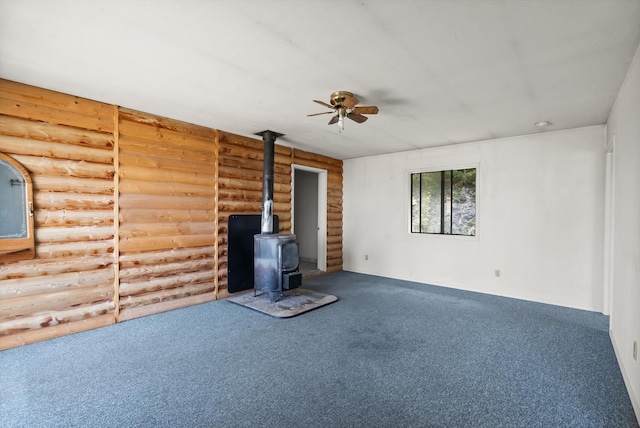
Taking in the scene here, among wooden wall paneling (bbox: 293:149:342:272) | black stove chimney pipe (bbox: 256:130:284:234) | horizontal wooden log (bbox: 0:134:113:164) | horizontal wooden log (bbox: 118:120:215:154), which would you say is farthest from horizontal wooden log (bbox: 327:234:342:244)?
horizontal wooden log (bbox: 0:134:113:164)

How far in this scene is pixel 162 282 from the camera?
13.3 ft

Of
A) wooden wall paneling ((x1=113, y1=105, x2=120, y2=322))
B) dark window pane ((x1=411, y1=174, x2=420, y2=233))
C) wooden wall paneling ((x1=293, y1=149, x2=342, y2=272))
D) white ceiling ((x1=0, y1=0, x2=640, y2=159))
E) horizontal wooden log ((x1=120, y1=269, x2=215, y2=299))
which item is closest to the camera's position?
white ceiling ((x1=0, y1=0, x2=640, y2=159))

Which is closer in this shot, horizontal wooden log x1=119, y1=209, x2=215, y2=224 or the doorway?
horizontal wooden log x1=119, y1=209, x2=215, y2=224

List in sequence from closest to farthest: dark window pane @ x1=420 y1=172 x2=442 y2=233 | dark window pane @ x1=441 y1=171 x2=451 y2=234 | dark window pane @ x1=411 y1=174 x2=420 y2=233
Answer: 1. dark window pane @ x1=441 y1=171 x2=451 y2=234
2. dark window pane @ x1=420 y1=172 x2=442 y2=233
3. dark window pane @ x1=411 y1=174 x2=420 y2=233

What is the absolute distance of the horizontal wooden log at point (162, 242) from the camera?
3768mm

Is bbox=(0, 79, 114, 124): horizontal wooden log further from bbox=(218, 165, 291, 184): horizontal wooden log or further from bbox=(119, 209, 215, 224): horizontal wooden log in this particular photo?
bbox=(218, 165, 291, 184): horizontal wooden log

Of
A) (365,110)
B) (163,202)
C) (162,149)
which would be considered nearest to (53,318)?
(163,202)

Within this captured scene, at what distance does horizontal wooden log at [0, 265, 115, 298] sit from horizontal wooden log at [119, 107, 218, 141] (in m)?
1.81

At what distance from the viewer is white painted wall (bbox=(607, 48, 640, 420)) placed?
2150 millimetres

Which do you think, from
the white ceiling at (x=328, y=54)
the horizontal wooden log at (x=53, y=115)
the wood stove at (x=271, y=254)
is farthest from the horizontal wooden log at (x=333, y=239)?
the horizontal wooden log at (x=53, y=115)

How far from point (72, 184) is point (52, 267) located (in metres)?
0.88

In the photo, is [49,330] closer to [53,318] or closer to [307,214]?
[53,318]

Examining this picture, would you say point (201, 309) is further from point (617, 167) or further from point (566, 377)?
point (617, 167)

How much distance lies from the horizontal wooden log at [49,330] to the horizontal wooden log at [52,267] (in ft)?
1.54
